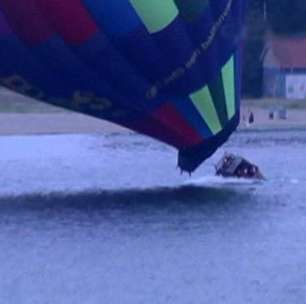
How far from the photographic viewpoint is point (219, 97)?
1930cm

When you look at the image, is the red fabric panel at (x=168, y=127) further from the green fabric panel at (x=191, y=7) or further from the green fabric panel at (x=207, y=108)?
the green fabric panel at (x=191, y=7)

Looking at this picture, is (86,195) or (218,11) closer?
(218,11)

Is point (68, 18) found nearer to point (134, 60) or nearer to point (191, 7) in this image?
point (134, 60)

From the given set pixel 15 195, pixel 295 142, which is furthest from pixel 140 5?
pixel 295 142

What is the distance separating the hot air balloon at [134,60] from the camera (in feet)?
57.3

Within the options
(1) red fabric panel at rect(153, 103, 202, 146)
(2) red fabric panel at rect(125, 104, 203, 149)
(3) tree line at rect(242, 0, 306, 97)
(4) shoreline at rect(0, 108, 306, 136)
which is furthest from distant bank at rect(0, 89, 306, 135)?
(1) red fabric panel at rect(153, 103, 202, 146)

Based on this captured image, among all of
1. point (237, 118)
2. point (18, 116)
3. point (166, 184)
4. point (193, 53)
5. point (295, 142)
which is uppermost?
point (193, 53)

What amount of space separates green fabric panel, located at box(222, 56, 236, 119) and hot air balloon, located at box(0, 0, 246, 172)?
2 centimetres

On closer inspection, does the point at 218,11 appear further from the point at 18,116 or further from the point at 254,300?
the point at 18,116

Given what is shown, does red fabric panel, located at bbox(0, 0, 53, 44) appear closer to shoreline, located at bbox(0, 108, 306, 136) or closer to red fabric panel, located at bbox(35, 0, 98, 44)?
red fabric panel, located at bbox(35, 0, 98, 44)

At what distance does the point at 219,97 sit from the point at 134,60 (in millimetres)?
1539

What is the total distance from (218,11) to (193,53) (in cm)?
49

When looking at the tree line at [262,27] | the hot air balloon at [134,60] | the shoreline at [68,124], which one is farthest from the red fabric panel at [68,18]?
the tree line at [262,27]

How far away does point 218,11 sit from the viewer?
18.5 metres
